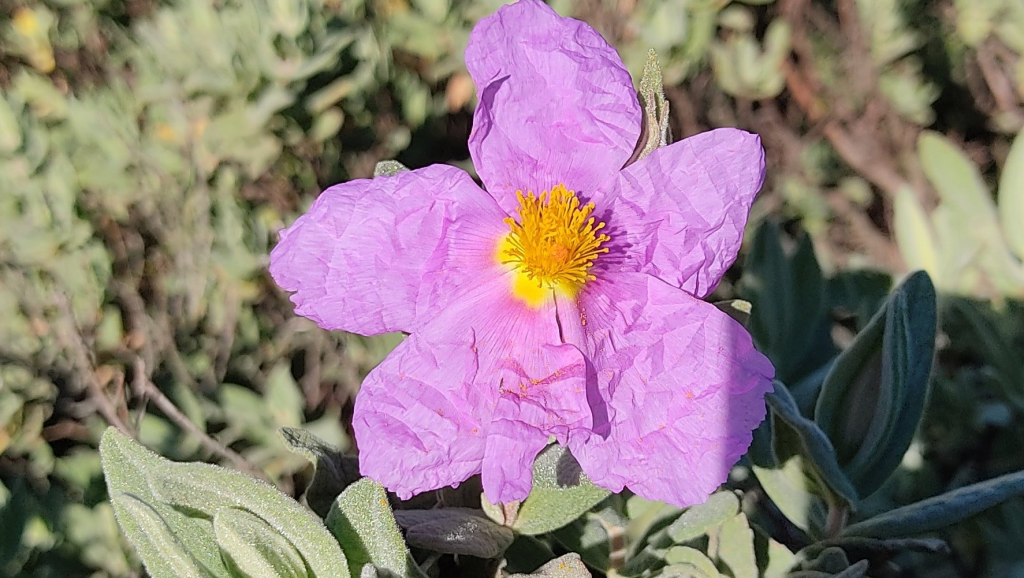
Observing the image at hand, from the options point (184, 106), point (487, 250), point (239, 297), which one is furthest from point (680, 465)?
point (184, 106)

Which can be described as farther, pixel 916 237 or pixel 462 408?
pixel 916 237

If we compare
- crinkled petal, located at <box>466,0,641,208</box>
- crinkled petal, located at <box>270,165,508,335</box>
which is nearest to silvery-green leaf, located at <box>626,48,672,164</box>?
crinkled petal, located at <box>466,0,641,208</box>

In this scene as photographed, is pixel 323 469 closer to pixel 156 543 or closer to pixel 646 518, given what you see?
pixel 156 543

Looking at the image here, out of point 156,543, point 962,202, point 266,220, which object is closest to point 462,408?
point 156,543

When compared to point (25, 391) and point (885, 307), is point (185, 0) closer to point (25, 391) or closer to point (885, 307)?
point (25, 391)

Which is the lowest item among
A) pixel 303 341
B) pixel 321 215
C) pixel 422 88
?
pixel 303 341
